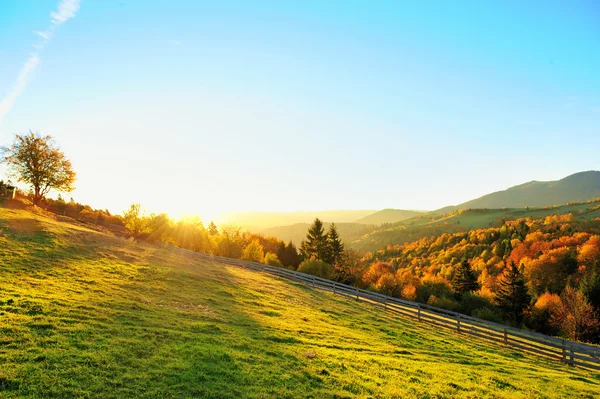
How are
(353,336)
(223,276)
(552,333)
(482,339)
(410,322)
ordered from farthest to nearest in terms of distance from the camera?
(552,333)
(223,276)
(410,322)
(482,339)
(353,336)

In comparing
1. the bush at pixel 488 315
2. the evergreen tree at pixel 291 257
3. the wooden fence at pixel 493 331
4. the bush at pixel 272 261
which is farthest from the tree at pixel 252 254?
the bush at pixel 488 315

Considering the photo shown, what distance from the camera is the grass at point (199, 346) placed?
10.5 m

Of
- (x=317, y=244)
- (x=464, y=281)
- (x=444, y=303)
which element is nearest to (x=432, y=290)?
(x=464, y=281)

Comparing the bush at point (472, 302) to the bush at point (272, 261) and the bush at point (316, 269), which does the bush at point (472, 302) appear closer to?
the bush at point (316, 269)

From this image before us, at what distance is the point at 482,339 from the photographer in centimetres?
3039

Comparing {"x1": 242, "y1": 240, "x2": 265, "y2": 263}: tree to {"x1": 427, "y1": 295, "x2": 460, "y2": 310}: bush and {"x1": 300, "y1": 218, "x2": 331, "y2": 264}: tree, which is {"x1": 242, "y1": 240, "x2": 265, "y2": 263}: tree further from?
{"x1": 427, "y1": 295, "x2": 460, "y2": 310}: bush

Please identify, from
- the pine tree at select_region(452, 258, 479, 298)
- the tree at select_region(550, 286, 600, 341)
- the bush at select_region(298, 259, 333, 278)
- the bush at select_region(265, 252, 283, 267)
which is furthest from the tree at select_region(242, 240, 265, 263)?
the tree at select_region(550, 286, 600, 341)

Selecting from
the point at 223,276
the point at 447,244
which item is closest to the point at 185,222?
the point at 223,276

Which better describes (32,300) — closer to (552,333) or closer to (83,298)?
(83,298)

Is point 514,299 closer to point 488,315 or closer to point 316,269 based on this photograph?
point 488,315

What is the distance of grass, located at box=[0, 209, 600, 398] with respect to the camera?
1053 cm

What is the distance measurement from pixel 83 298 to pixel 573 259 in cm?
11390

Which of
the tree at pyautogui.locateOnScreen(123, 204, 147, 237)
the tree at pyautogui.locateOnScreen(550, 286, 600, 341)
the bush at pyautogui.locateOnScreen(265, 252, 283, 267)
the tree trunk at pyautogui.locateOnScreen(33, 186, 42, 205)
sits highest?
the tree trunk at pyautogui.locateOnScreen(33, 186, 42, 205)

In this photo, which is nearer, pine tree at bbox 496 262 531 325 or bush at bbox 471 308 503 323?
bush at bbox 471 308 503 323
